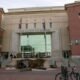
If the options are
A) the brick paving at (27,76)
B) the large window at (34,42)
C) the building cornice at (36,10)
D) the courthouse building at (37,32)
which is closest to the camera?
the brick paving at (27,76)

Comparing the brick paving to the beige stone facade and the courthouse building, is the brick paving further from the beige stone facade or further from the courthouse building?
the courthouse building

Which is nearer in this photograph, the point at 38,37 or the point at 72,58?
the point at 72,58

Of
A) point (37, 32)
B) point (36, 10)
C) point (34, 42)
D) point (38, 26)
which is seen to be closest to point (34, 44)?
point (34, 42)

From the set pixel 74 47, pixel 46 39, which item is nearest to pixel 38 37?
pixel 46 39

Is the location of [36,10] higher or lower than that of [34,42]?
higher

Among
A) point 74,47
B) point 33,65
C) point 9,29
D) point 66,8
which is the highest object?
point 66,8

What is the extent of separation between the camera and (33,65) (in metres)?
35.8

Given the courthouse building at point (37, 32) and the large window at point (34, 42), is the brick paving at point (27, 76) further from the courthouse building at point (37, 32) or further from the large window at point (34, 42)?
the large window at point (34, 42)

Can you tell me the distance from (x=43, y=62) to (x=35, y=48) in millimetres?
10590

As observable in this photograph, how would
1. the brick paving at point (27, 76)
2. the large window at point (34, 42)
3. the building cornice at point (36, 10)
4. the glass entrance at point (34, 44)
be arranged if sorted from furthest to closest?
the building cornice at point (36, 10) < the large window at point (34, 42) < the glass entrance at point (34, 44) < the brick paving at point (27, 76)

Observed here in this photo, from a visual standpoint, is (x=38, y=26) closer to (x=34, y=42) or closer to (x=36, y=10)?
(x=34, y=42)

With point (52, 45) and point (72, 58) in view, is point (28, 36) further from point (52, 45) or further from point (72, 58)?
point (72, 58)

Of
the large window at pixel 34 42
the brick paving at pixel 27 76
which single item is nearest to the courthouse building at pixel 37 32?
the large window at pixel 34 42

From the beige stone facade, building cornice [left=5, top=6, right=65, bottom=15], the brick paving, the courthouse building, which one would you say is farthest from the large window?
the brick paving
